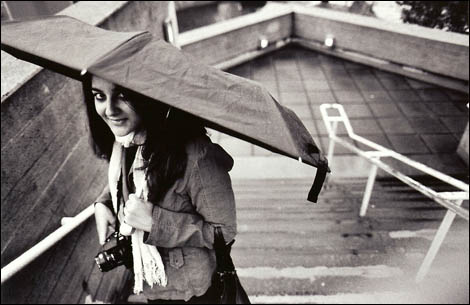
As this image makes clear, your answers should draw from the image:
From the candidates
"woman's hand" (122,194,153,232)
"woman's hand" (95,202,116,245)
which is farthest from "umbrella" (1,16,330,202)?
"woman's hand" (95,202,116,245)

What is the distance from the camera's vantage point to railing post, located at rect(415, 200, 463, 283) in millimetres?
2871

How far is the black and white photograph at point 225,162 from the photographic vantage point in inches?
50.5

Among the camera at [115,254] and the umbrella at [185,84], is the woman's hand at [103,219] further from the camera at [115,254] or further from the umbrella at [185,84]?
the umbrella at [185,84]

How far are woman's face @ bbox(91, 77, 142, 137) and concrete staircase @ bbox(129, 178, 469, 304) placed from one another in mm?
A: 2362

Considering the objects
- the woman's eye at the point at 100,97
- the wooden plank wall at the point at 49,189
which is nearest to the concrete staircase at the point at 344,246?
the wooden plank wall at the point at 49,189

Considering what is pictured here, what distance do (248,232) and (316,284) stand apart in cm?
105

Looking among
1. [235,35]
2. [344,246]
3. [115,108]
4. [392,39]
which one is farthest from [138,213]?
[392,39]

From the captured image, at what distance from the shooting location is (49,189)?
8.84ft

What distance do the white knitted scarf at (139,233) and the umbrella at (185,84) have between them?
442 mm

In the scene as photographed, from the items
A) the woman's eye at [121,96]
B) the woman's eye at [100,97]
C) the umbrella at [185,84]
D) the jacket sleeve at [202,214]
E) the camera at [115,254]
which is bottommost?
the camera at [115,254]

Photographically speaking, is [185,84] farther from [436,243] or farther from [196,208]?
[436,243]

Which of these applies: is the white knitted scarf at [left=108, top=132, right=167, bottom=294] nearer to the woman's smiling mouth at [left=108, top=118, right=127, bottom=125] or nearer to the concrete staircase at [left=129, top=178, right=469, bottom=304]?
the woman's smiling mouth at [left=108, top=118, right=127, bottom=125]

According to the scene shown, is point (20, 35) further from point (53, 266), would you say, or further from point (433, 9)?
point (433, 9)

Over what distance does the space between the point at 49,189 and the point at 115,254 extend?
123 centimetres
